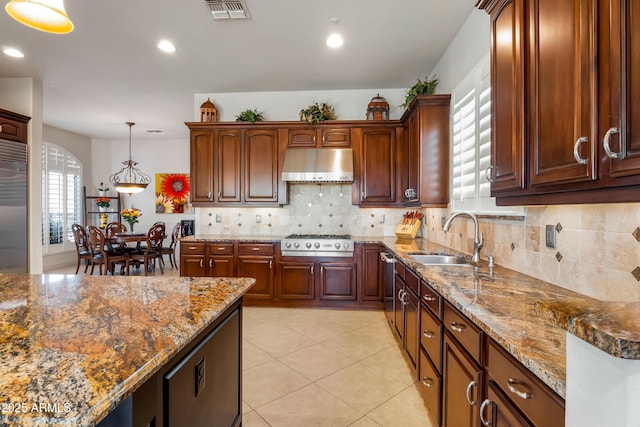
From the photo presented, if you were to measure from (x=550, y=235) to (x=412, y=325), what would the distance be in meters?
1.12

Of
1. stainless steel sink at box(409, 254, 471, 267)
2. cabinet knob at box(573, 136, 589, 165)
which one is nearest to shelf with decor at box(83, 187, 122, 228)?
stainless steel sink at box(409, 254, 471, 267)

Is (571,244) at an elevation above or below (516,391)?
above

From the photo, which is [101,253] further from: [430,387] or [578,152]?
[578,152]

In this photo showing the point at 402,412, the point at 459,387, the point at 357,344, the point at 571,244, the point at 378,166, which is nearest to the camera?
the point at 459,387

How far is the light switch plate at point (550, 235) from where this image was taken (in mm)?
1718

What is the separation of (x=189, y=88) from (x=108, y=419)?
4709 millimetres

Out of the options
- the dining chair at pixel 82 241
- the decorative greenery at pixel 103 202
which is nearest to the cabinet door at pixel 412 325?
the dining chair at pixel 82 241

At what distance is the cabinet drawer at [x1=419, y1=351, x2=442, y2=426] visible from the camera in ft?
5.83

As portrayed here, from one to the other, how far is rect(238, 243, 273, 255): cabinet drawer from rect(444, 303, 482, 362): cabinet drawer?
289cm

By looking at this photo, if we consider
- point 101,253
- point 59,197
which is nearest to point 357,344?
point 101,253

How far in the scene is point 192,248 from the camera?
4.27 metres

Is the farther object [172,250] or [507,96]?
[172,250]

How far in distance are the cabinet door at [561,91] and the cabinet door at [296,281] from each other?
3156 millimetres

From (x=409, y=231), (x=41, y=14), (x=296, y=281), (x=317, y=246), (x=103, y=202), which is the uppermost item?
(x=41, y=14)
